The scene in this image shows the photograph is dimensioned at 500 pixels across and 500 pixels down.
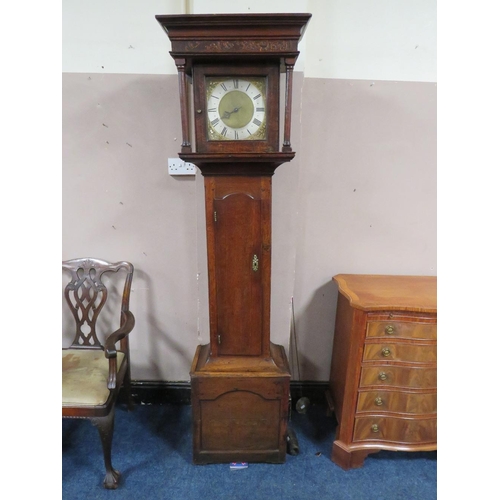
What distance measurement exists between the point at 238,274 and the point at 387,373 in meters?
0.79

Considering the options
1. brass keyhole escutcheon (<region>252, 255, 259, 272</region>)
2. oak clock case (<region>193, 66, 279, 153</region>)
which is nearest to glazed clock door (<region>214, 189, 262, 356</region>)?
brass keyhole escutcheon (<region>252, 255, 259, 272</region>)

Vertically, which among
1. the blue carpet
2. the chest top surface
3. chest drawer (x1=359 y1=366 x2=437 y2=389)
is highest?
the chest top surface

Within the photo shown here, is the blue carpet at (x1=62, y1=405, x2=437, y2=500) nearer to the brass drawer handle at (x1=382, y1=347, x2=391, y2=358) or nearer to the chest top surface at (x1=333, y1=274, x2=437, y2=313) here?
the brass drawer handle at (x1=382, y1=347, x2=391, y2=358)

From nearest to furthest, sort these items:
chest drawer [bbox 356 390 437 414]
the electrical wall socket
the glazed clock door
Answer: the glazed clock door, chest drawer [bbox 356 390 437 414], the electrical wall socket

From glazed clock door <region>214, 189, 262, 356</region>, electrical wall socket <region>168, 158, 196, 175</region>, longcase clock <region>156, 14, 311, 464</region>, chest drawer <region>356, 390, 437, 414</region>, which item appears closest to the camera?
longcase clock <region>156, 14, 311, 464</region>

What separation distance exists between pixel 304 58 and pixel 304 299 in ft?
4.04

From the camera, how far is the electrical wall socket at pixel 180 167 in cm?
168

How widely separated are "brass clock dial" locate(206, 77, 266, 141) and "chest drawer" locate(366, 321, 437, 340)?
91cm

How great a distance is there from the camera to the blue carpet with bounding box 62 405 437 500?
4.76 ft

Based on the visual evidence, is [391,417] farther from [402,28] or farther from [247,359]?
[402,28]

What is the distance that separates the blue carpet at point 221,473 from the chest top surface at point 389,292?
82 centimetres

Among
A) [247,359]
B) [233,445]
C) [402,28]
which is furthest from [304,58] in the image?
[233,445]

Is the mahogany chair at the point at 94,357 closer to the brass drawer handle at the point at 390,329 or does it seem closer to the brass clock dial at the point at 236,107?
the brass clock dial at the point at 236,107

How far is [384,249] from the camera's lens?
1.81 metres
